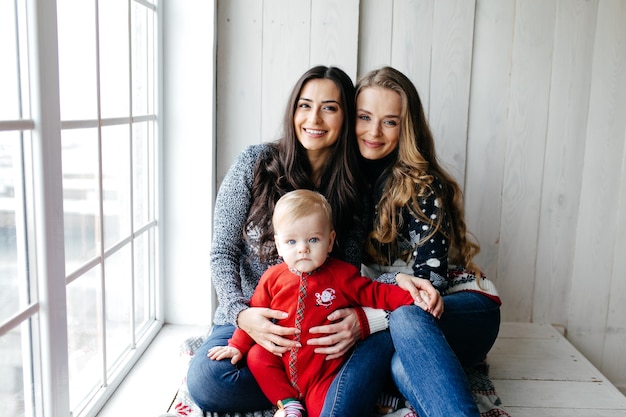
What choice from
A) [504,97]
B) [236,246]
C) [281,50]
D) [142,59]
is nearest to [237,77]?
[281,50]

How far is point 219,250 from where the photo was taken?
1949 millimetres

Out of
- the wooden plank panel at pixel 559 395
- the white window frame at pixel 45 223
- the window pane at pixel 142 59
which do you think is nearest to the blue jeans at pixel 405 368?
the wooden plank panel at pixel 559 395

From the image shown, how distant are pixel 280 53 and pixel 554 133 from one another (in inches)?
44.5

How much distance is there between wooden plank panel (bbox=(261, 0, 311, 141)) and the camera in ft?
7.81

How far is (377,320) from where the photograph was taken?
1.79 meters

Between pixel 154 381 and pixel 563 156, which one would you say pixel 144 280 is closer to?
pixel 154 381

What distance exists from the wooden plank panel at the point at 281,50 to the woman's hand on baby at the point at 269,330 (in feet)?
2.69

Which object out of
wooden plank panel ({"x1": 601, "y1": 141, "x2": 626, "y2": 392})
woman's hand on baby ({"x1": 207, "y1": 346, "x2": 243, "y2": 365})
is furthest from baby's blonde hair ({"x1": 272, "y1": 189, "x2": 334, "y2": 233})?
wooden plank panel ({"x1": 601, "y1": 141, "x2": 626, "y2": 392})

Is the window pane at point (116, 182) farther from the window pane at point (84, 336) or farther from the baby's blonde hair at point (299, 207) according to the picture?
the baby's blonde hair at point (299, 207)

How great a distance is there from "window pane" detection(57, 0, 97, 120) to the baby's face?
60cm

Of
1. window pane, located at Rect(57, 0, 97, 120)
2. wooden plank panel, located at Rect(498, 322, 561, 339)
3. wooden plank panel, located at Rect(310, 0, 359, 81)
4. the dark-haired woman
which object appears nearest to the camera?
window pane, located at Rect(57, 0, 97, 120)

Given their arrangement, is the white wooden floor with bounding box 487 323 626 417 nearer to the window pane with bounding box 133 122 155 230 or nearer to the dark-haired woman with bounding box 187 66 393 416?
the dark-haired woman with bounding box 187 66 393 416

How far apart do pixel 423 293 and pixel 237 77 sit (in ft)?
3.79

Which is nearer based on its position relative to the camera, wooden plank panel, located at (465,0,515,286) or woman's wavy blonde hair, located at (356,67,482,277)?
woman's wavy blonde hair, located at (356,67,482,277)
